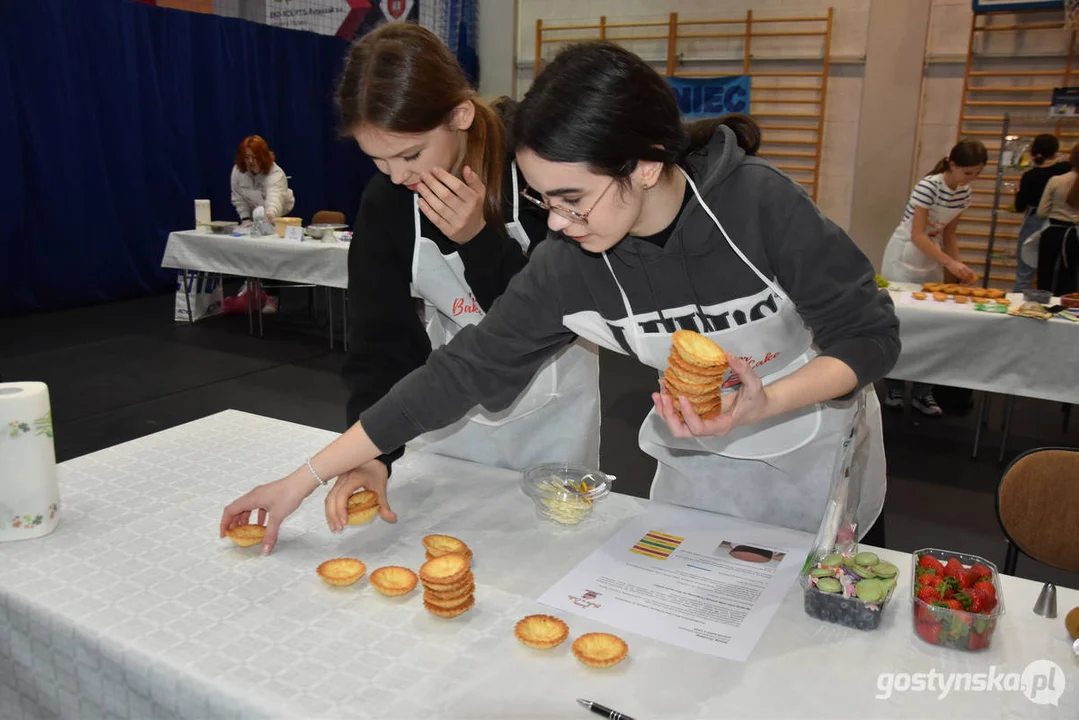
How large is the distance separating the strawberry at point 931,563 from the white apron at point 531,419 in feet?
2.73

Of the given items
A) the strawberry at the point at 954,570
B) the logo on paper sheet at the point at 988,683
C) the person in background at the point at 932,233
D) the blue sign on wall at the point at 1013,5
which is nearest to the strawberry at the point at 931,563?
the strawberry at the point at 954,570

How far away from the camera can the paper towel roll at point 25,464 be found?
1.27 meters

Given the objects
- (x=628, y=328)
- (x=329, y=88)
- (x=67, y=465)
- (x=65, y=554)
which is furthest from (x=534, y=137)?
(x=329, y=88)

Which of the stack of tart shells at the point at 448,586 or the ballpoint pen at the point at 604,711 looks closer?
the ballpoint pen at the point at 604,711

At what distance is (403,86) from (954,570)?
3.73 ft

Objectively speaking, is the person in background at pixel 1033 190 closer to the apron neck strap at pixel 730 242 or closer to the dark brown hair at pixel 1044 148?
the dark brown hair at pixel 1044 148

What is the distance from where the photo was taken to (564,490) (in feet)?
4.64

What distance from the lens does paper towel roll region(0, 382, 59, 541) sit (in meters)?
1.27

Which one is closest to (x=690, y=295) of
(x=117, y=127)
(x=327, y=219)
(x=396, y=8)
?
(x=327, y=219)

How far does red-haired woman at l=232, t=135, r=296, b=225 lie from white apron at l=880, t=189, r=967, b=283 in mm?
4353

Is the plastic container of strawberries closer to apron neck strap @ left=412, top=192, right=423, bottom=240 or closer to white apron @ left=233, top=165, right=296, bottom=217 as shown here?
apron neck strap @ left=412, top=192, right=423, bottom=240

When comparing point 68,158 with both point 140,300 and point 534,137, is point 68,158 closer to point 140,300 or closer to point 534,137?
point 140,300

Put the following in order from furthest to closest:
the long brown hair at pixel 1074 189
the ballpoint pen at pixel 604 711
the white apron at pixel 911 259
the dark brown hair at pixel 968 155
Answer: the long brown hair at pixel 1074 189 → the white apron at pixel 911 259 → the dark brown hair at pixel 968 155 → the ballpoint pen at pixel 604 711

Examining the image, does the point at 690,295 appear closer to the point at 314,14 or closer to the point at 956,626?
the point at 956,626
